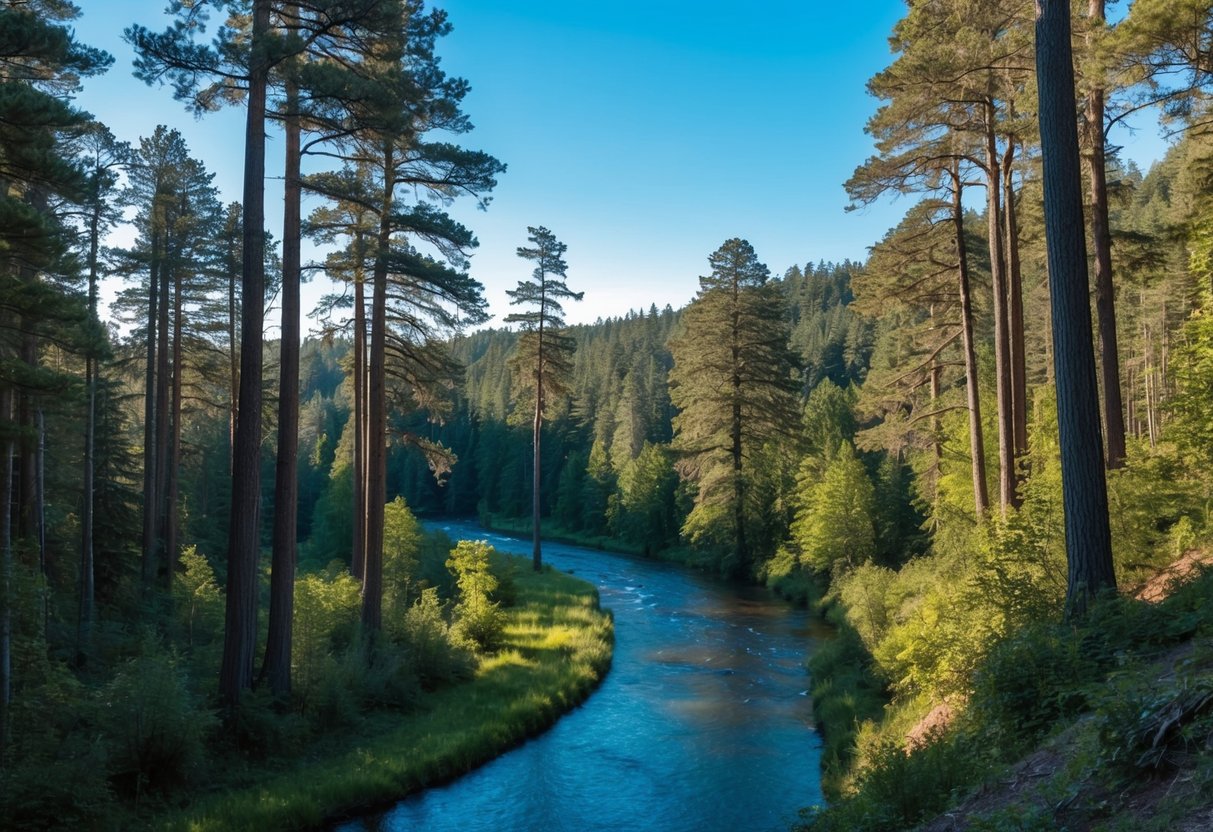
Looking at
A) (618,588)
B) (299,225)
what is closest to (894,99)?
(299,225)

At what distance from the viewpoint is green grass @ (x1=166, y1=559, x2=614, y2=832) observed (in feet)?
31.6

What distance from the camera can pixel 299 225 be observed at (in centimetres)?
1231

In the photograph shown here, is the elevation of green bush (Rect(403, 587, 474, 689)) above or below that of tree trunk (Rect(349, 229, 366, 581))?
below

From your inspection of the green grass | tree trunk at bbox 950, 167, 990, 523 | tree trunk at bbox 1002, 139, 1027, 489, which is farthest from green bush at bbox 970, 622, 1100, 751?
tree trunk at bbox 950, 167, 990, 523

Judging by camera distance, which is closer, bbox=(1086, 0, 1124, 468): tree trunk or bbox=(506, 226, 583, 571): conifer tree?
bbox=(1086, 0, 1124, 468): tree trunk

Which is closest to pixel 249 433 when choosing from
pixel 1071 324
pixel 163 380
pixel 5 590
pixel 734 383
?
pixel 5 590

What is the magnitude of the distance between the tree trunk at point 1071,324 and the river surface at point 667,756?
204 inches

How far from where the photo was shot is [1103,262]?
507 inches

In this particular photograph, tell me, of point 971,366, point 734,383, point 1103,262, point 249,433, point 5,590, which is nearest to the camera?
point 5,590

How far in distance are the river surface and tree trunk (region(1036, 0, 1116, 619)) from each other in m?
5.18

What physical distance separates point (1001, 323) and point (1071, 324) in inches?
286

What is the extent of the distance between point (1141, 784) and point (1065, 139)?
21.5 feet

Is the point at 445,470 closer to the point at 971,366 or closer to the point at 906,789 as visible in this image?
the point at 971,366

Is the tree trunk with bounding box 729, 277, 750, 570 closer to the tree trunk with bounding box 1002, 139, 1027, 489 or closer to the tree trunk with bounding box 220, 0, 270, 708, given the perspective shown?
the tree trunk with bounding box 1002, 139, 1027, 489
